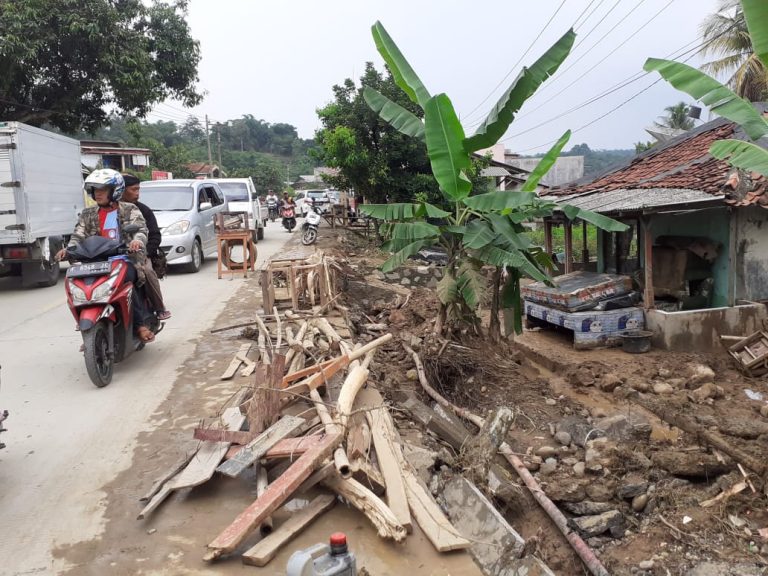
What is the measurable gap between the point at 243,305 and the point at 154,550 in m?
6.24

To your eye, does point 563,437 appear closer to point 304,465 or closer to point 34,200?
point 304,465

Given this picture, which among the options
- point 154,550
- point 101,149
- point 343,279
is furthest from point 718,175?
point 101,149

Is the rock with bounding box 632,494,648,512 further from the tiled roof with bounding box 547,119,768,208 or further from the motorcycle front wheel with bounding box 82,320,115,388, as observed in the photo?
the tiled roof with bounding box 547,119,768,208

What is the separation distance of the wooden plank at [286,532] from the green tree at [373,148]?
14971 millimetres

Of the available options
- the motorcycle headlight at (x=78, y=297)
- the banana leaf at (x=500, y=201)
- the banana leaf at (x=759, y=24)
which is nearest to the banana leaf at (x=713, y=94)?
the banana leaf at (x=759, y=24)

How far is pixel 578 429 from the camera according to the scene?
6.27 metres

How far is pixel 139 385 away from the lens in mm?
5477

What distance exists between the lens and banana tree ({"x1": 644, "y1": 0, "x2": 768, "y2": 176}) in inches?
217

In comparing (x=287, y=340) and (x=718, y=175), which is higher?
(x=718, y=175)

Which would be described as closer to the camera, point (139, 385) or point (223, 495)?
point (223, 495)

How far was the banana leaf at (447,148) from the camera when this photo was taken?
22.8ft

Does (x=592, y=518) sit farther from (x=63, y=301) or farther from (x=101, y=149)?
(x=101, y=149)

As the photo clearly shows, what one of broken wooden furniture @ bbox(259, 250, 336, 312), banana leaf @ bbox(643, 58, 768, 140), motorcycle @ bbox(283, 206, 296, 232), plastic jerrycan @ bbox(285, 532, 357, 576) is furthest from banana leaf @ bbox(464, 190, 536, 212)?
motorcycle @ bbox(283, 206, 296, 232)

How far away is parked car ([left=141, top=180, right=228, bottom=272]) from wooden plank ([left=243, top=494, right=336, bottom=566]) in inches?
394
